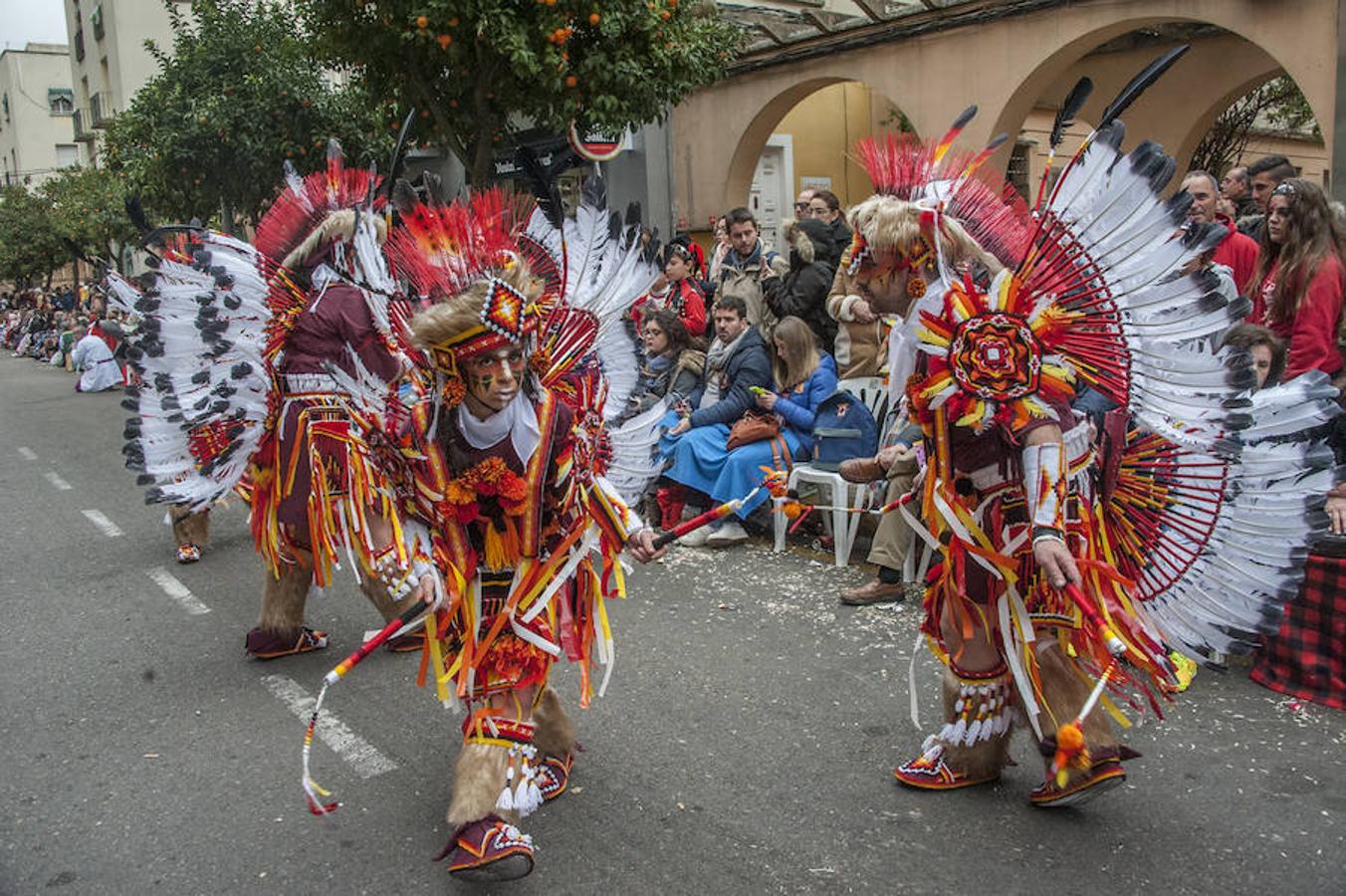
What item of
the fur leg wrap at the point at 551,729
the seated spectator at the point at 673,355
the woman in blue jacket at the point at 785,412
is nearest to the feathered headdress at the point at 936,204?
the fur leg wrap at the point at 551,729

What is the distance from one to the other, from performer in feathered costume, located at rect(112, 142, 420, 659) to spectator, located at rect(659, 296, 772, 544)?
2367 mm

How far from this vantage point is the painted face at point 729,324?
660cm

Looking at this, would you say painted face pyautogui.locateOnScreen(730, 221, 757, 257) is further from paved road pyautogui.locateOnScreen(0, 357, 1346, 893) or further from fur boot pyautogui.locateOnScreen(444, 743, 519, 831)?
fur boot pyautogui.locateOnScreen(444, 743, 519, 831)

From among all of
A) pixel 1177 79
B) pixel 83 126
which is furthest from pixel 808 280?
pixel 83 126

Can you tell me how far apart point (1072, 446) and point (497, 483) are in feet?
5.15

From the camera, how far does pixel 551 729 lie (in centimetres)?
347

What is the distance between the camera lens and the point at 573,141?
9062mm

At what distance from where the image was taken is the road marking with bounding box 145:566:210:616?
223 inches

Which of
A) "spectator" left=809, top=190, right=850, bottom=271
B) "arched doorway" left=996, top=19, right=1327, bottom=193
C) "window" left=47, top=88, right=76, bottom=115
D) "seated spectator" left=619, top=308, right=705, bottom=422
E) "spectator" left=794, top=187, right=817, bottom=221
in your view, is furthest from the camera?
"window" left=47, top=88, right=76, bottom=115

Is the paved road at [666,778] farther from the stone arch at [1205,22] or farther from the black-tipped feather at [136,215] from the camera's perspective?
the stone arch at [1205,22]

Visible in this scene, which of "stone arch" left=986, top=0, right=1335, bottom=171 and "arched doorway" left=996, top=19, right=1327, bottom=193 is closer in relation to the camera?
"stone arch" left=986, top=0, right=1335, bottom=171

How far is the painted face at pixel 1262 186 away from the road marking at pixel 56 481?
905cm

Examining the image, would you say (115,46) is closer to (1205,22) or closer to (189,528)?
(189,528)

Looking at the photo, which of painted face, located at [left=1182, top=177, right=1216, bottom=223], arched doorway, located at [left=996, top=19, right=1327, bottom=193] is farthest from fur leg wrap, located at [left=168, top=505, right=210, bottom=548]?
arched doorway, located at [left=996, top=19, right=1327, bottom=193]
